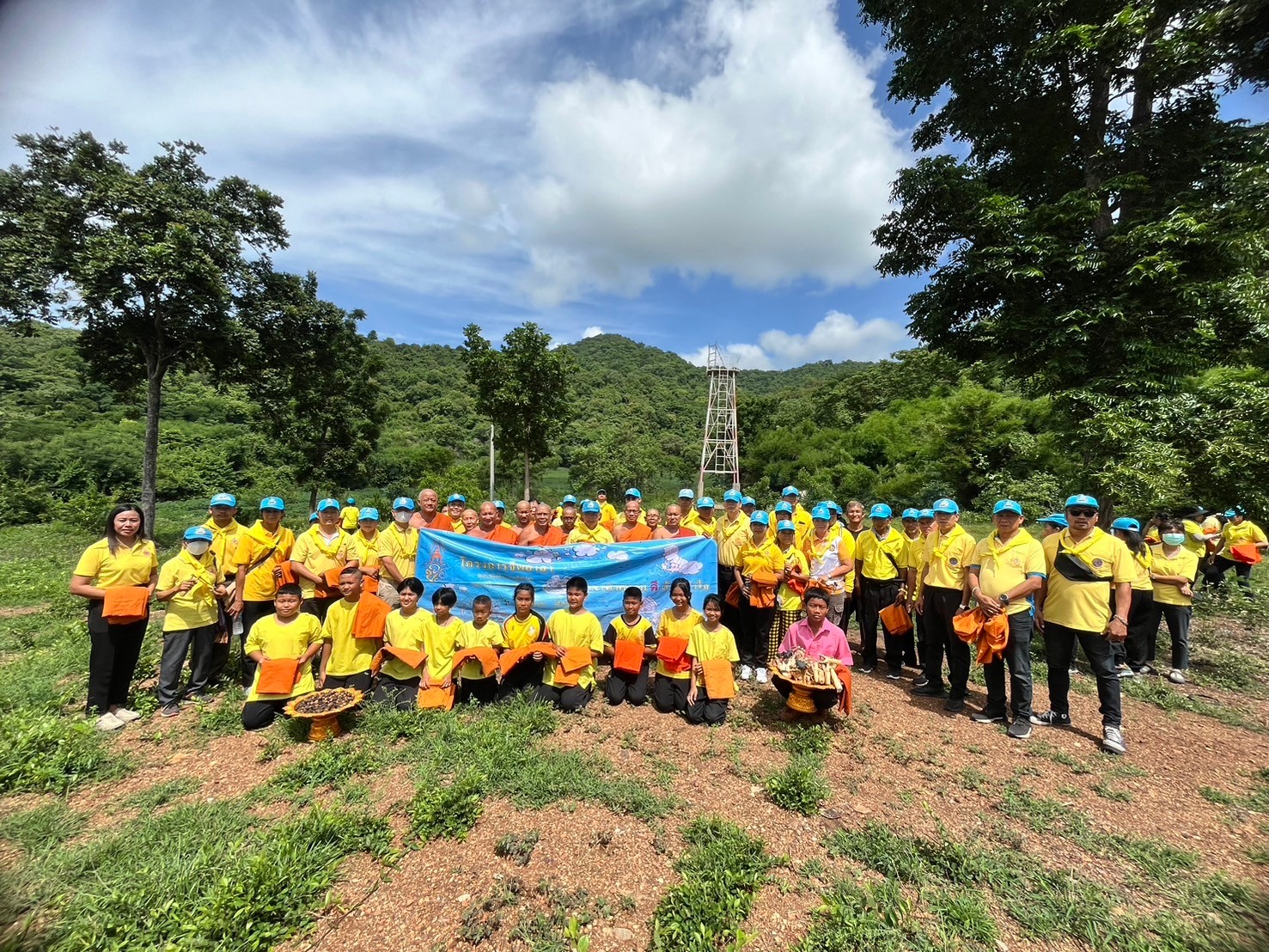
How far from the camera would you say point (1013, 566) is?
4684mm

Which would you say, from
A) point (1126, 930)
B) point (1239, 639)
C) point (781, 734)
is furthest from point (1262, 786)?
point (1239, 639)

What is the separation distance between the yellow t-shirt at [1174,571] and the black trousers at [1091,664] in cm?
243

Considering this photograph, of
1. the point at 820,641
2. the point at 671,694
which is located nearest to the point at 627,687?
the point at 671,694

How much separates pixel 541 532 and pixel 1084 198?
8.50 m

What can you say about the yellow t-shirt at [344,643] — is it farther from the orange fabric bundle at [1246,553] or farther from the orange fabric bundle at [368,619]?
the orange fabric bundle at [1246,553]

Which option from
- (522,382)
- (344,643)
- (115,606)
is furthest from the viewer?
(522,382)

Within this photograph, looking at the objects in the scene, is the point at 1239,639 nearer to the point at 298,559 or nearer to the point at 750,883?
the point at 750,883

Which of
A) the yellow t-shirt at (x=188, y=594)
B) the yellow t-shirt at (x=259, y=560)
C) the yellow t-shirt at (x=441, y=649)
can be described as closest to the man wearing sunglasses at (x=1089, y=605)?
the yellow t-shirt at (x=441, y=649)

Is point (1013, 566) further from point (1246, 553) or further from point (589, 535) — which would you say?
point (1246, 553)

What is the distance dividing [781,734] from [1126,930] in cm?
231

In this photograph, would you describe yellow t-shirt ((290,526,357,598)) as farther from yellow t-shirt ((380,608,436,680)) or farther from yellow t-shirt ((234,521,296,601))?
yellow t-shirt ((380,608,436,680))

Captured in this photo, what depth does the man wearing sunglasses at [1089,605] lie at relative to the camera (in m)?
4.48

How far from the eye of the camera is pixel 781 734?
4.62 metres

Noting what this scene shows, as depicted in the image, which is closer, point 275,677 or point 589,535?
Result: point 275,677
